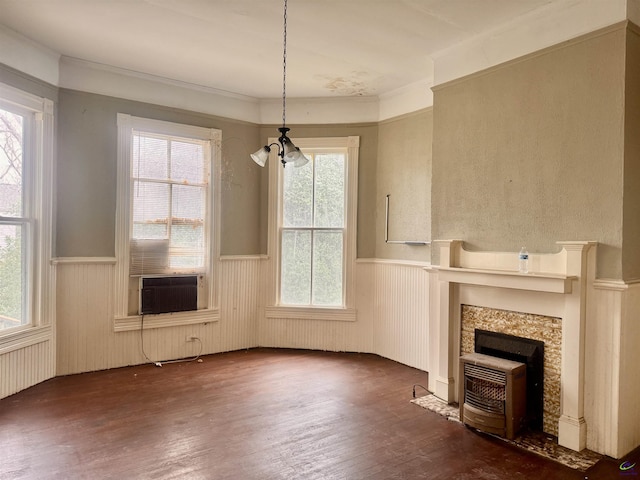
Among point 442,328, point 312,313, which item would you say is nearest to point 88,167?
point 312,313

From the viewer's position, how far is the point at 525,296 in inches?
127

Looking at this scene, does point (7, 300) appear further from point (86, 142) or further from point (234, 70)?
point (234, 70)

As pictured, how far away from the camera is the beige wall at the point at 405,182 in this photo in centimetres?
462

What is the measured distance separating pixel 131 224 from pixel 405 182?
302 cm

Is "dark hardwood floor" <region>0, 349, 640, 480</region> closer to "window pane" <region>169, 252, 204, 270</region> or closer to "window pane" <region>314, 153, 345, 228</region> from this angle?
"window pane" <region>169, 252, 204, 270</region>

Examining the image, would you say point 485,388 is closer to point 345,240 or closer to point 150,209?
point 345,240

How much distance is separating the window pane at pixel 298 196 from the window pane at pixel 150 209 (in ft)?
4.69

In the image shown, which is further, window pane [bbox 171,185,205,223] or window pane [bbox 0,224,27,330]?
window pane [bbox 171,185,205,223]

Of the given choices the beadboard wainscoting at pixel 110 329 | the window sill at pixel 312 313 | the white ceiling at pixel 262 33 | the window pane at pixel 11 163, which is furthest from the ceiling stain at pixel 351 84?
the window pane at pixel 11 163

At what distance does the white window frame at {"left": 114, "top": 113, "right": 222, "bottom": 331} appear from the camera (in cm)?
453

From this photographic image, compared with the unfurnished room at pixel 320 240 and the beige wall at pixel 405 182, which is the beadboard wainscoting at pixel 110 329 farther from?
the beige wall at pixel 405 182

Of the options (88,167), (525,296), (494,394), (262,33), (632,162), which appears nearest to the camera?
(632,162)

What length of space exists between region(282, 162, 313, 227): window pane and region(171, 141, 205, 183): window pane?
41.0 inches

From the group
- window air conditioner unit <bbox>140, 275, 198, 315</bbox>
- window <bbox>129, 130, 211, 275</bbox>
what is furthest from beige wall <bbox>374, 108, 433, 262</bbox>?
window air conditioner unit <bbox>140, 275, 198, 315</bbox>
